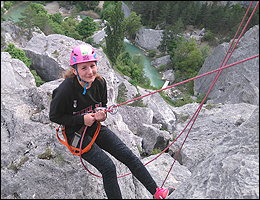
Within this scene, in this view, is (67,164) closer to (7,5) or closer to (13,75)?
(13,75)

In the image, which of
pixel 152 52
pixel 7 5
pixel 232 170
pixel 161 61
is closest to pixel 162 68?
pixel 161 61

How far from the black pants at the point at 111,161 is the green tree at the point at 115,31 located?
2220 cm

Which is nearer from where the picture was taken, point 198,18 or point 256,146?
point 256,146

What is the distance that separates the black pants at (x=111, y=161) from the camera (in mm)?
2711

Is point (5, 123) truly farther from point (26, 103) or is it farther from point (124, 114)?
point (124, 114)

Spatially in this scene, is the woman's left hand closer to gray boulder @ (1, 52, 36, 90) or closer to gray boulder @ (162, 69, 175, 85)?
gray boulder @ (1, 52, 36, 90)

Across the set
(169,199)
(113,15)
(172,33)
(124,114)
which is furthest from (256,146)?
(172,33)

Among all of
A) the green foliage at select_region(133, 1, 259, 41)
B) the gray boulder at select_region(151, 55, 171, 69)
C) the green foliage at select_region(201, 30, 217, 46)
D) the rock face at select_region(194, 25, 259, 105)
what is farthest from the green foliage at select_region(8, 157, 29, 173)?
the green foliage at select_region(133, 1, 259, 41)

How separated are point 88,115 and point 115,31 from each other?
22579 mm

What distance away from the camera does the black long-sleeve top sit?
8.67 ft

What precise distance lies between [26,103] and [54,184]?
1.67 m

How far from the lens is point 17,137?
3.27 meters

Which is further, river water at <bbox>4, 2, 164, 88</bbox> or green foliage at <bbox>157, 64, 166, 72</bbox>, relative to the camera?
green foliage at <bbox>157, 64, 166, 72</bbox>

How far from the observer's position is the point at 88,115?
109 inches
